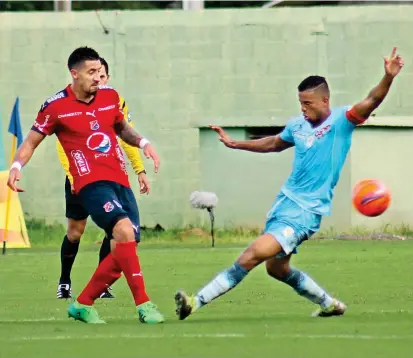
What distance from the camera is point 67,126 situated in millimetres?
9969

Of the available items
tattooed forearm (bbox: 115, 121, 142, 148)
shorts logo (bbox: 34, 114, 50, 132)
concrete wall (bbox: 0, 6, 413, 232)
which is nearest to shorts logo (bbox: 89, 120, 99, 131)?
shorts logo (bbox: 34, 114, 50, 132)

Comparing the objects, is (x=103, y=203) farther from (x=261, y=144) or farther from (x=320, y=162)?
(x=320, y=162)

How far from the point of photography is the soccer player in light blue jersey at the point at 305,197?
9422 mm

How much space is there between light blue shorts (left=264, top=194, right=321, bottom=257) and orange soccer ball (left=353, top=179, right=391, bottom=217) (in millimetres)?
2984

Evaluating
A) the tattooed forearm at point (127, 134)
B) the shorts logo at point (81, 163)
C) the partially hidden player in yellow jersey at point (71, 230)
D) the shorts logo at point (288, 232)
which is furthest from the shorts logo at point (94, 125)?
the partially hidden player in yellow jersey at point (71, 230)

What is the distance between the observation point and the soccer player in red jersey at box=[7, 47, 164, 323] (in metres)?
9.66

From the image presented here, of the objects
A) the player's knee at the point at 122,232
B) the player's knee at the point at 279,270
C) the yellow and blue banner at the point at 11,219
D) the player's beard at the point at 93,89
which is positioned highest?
the player's beard at the point at 93,89

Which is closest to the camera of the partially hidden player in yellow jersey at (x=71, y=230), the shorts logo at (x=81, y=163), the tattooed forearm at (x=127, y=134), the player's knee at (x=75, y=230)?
the shorts logo at (x=81, y=163)

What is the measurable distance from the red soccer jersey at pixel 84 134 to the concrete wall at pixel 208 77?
14936mm

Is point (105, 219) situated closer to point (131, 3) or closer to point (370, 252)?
point (370, 252)

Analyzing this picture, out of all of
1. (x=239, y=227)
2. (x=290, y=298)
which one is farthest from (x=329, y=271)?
(x=239, y=227)

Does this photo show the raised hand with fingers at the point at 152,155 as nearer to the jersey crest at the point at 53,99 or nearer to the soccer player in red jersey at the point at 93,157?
the soccer player in red jersey at the point at 93,157

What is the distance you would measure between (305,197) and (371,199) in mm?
3157

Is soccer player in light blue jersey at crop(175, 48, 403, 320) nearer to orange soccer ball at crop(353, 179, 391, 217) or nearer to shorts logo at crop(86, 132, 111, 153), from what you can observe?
shorts logo at crop(86, 132, 111, 153)
